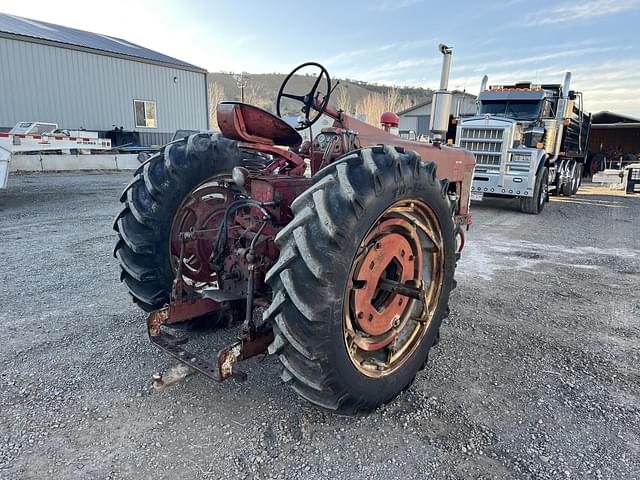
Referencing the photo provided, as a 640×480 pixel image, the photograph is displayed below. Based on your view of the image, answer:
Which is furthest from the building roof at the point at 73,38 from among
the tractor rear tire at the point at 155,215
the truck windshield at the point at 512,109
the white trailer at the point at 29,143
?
the tractor rear tire at the point at 155,215

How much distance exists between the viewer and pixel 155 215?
279 cm

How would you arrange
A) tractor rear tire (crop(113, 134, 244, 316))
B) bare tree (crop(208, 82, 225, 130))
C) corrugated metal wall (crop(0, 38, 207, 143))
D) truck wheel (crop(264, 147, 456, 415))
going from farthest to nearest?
bare tree (crop(208, 82, 225, 130)) < corrugated metal wall (crop(0, 38, 207, 143)) < tractor rear tire (crop(113, 134, 244, 316)) < truck wheel (crop(264, 147, 456, 415))

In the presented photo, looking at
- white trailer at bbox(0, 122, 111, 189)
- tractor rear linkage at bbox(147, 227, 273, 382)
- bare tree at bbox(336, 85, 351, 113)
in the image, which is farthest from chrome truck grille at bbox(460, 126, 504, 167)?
bare tree at bbox(336, 85, 351, 113)

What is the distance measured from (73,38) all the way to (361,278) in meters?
21.7

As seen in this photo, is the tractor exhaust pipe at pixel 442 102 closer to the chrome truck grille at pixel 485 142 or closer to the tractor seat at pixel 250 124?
the tractor seat at pixel 250 124

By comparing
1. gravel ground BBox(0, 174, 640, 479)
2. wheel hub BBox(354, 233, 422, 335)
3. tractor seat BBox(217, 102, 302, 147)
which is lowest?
gravel ground BBox(0, 174, 640, 479)

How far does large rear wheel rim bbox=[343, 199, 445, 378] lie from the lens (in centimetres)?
221

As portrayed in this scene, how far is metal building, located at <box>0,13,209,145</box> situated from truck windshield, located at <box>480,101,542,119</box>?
51.4 feet

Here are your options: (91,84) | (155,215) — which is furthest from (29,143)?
(91,84)

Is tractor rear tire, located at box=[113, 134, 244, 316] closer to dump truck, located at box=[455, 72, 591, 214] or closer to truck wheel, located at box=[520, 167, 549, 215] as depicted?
dump truck, located at box=[455, 72, 591, 214]

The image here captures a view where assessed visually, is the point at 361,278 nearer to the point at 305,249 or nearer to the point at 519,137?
the point at 305,249

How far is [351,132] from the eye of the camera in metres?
3.00

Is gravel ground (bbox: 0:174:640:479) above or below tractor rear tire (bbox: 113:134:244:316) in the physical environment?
below

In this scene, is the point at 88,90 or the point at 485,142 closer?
the point at 485,142
